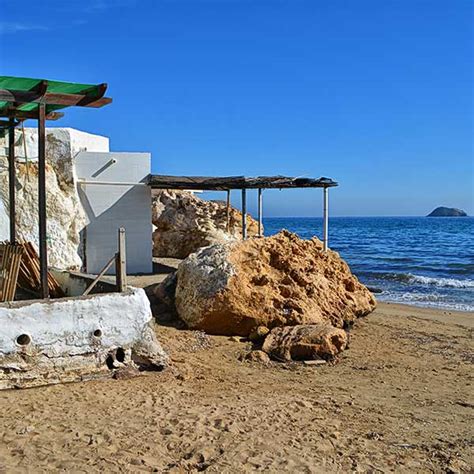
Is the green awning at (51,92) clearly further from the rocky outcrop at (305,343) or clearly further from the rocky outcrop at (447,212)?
the rocky outcrop at (447,212)

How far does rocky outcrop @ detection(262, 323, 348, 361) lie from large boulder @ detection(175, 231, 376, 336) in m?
0.69

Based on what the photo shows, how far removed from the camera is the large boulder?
963 centimetres

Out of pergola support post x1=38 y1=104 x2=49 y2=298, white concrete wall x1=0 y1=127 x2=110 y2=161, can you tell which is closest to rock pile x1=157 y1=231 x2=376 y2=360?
pergola support post x1=38 y1=104 x2=49 y2=298

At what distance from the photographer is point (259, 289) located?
32.6 ft

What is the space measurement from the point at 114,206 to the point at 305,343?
8408 millimetres

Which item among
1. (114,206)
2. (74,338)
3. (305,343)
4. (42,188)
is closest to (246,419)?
(74,338)

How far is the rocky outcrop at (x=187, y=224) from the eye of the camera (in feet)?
66.9

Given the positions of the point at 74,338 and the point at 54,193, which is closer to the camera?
the point at 74,338

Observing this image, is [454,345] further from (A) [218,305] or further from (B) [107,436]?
(B) [107,436]

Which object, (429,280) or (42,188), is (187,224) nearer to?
(429,280)

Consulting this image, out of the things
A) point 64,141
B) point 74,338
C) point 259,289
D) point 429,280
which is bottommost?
point 429,280

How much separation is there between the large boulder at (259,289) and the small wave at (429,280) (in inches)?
415

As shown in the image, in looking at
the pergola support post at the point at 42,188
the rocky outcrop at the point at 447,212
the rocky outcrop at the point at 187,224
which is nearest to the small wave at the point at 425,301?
the rocky outcrop at the point at 187,224

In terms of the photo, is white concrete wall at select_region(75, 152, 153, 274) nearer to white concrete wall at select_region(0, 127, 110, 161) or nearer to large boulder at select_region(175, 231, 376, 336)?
white concrete wall at select_region(0, 127, 110, 161)
